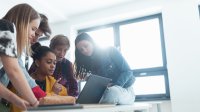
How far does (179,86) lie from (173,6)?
3.90 ft

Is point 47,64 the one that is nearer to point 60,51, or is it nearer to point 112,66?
point 60,51

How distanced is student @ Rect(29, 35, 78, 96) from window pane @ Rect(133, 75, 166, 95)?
75.7 inches

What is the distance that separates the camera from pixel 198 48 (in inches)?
128

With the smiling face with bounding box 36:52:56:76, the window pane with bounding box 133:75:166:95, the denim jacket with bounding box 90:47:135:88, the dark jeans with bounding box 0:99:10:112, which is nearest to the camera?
the dark jeans with bounding box 0:99:10:112

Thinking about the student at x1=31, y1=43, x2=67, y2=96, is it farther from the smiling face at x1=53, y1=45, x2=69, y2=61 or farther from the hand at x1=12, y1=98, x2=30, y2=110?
the hand at x1=12, y1=98, x2=30, y2=110

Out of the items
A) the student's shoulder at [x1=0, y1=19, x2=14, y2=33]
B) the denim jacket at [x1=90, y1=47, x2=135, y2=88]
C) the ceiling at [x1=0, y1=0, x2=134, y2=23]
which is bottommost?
the denim jacket at [x1=90, y1=47, x2=135, y2=88]

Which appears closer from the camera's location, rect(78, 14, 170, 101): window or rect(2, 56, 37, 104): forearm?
rect(2, 56, 37, 104): forearm

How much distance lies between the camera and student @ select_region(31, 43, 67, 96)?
156cm

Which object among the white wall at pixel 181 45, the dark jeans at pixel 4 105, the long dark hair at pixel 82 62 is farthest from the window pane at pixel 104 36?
the dark jeans at pixel 4 105

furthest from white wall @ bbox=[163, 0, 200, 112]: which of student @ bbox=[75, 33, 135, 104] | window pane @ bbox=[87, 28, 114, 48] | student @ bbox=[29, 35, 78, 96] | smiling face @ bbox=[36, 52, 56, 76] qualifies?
smiling face @ bbox=[36, 52, 56, 76]

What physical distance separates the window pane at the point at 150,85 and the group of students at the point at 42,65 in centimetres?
178

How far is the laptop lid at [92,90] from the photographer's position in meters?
1.19

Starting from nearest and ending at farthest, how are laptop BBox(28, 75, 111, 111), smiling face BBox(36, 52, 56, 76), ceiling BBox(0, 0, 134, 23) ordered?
laptop BBox(28, 75, 111, 111)
smiling face BBox(36, 52, 56, 76)
ceiling BBox(0, 0, 134, 23)

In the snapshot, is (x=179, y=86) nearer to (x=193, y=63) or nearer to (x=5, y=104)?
(x=193, y=63)
